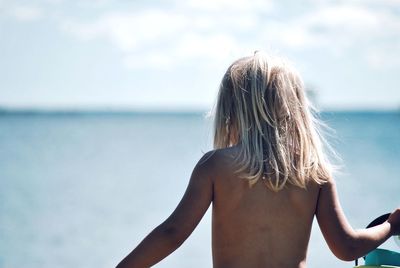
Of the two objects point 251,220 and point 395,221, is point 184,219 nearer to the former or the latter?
point 251,220

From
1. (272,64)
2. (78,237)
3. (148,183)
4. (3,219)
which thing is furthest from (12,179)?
(272,64)

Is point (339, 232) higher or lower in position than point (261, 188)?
lower

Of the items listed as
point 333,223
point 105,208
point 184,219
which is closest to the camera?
point 184,219

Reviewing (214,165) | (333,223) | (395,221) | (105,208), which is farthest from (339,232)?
(105,208)

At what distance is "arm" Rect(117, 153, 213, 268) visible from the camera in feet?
8.00

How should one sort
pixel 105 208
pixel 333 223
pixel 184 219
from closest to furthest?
pixel 184 219 < pixel 333 223 < pixel 105 208

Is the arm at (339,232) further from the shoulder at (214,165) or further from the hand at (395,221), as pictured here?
the shoulder at (214,165)

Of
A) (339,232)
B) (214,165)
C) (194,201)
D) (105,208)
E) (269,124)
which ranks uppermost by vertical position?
(105,208)

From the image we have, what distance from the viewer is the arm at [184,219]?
2.44 m

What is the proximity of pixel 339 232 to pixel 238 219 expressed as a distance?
A: 365mm

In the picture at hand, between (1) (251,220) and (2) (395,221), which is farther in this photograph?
(2) (395,221)

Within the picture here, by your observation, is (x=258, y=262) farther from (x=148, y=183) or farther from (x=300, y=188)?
(x=148, y=183)

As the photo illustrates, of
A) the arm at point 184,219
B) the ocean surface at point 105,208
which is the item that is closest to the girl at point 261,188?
the arm at point 184,219

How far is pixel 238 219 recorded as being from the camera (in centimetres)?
250
